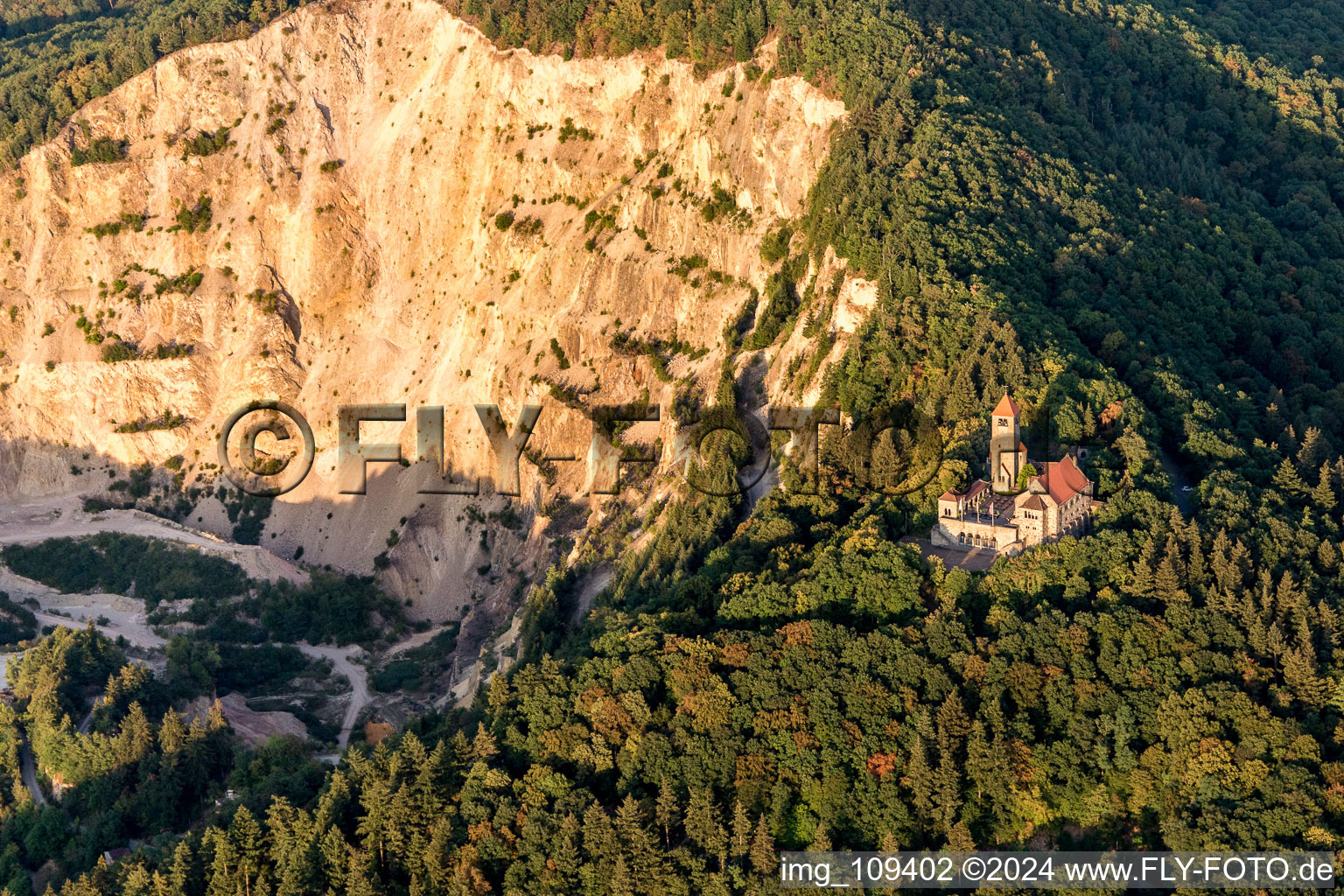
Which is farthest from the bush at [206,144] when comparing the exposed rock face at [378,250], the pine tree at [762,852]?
the pine tree at [762,852]

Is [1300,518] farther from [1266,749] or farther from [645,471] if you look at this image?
[645,471]

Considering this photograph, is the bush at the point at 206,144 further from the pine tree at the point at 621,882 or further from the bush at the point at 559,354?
the pine tree at the point at 621,882

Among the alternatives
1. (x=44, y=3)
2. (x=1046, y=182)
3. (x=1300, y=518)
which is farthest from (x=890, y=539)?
(x=44, y=3)

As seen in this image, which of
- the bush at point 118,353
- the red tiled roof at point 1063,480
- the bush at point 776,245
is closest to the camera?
the red tiled roof at point 1063,480

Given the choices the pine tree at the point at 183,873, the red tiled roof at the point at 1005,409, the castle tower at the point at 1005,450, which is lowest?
the pine tree at the point at 183,873

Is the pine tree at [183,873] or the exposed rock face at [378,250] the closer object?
the pine tree at [183,873]

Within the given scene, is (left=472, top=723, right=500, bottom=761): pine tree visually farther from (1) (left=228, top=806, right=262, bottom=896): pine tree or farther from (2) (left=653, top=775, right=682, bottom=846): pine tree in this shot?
(1) (left=228, top=806, right=262, bottom=896): pine tree

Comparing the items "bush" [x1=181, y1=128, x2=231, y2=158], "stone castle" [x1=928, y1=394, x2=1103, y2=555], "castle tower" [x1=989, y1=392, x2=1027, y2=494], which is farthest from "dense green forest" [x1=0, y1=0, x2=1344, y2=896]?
"bush" [x1=181, y1=128, x2=231, y2=158]
